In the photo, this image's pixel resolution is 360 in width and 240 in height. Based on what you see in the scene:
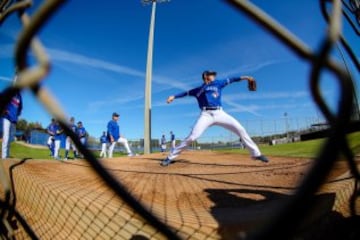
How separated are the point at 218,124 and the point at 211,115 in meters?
0.22

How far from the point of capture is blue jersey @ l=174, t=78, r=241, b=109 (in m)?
6.04

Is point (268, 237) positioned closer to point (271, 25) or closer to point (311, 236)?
point (271, 25)

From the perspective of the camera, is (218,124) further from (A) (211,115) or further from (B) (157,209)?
(B) (157,209)

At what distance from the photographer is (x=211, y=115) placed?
6.00 meters

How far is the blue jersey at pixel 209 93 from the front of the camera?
19.8 ft

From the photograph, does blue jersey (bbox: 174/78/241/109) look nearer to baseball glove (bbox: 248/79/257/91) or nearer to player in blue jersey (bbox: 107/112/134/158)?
baseball glove (bbox: 248/79/257/91)

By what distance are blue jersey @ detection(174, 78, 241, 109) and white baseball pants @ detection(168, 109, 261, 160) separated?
0.52 feet

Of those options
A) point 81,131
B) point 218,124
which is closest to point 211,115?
point 218,124

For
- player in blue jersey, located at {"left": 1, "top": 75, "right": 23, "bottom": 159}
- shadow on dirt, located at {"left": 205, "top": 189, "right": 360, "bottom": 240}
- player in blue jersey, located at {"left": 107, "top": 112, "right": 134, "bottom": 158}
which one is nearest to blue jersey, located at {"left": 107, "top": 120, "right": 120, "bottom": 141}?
player in blue jersey, located at {"left": 107, "top": 112, "right": 134, "bottom": 158}

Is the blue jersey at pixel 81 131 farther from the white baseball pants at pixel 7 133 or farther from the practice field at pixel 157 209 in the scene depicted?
the practice field at pixel 157 209

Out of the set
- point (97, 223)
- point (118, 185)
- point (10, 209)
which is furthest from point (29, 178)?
point (118, 185)

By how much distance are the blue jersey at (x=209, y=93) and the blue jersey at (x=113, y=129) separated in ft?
24.5

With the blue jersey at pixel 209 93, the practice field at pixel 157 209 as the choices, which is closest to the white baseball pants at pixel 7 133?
the blue jersey at pixel 209 93

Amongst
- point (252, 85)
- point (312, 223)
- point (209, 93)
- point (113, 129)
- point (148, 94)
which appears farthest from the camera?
point (148, 94)
